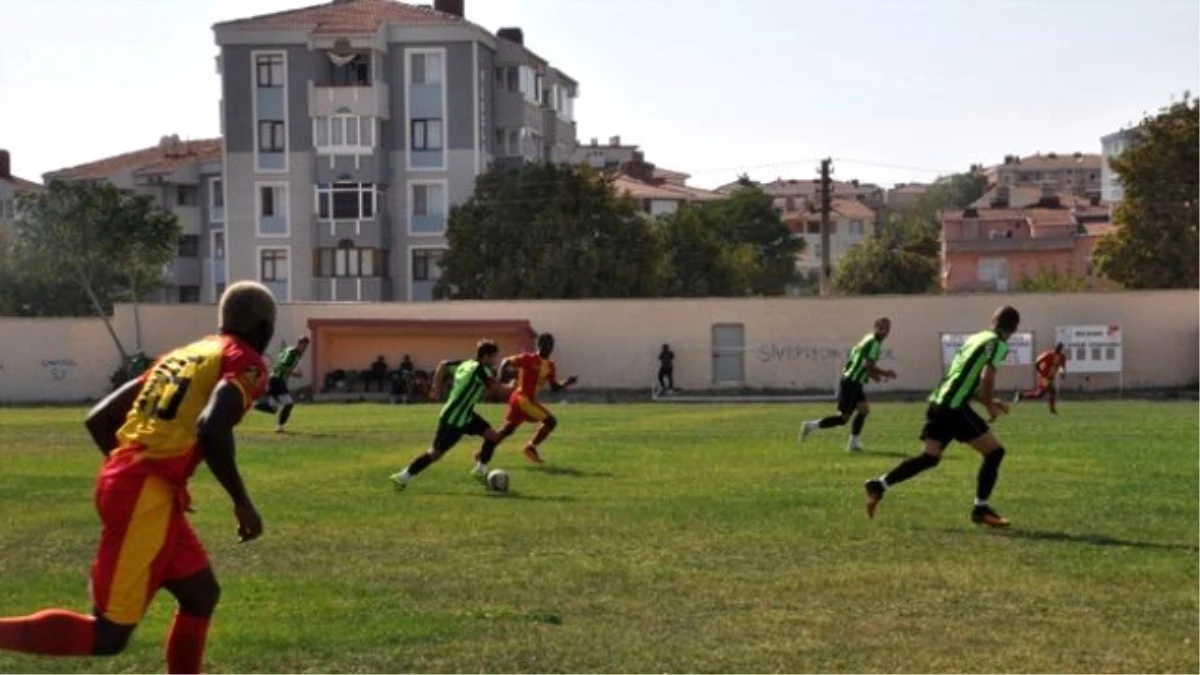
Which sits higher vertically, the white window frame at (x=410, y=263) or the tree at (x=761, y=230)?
the tree at (x=761, y=230)

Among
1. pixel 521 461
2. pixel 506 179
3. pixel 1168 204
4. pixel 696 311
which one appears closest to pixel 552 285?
pixel 506 179

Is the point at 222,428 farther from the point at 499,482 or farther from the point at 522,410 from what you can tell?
the point at 522,410

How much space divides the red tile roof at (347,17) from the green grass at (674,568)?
187ft

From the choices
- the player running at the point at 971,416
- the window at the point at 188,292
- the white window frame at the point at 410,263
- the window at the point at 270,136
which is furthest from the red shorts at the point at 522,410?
the window at the point at 188,292

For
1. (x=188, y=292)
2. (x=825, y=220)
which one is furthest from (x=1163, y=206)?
(x=188, y=292)

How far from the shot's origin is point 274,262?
8006 centimetres

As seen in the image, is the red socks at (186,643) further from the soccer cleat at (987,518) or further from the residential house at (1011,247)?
the residential house at (1011,247)

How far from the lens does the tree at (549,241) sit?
2697 inches

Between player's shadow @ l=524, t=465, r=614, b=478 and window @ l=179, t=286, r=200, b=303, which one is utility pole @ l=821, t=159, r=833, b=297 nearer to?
window @ l=179, t=286, r=200, b=303

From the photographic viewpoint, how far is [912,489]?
18500 mm

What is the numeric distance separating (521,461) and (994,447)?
32.4 ft

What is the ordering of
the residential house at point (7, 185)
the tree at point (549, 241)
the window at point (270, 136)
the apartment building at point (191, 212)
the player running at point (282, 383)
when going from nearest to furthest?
the player running at point (282, 383), the tree at point (549, 241), the window at point (270, 136), the apartment building at point (191, 212), the residential house at point (7, 185)

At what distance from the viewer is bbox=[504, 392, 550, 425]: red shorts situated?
22.7 m

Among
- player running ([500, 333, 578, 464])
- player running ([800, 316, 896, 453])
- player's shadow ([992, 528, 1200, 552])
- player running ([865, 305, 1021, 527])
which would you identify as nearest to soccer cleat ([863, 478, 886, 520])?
player running ([865, 305, 1021, 527])
